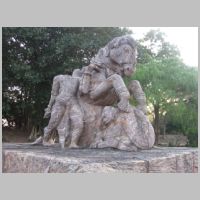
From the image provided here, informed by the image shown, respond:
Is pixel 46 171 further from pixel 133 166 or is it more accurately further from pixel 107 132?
pixel 107 132

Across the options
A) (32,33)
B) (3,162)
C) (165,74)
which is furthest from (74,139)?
(165,74)

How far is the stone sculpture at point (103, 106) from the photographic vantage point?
805cm

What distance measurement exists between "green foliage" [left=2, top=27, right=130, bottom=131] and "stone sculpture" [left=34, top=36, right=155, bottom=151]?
9.79 metres

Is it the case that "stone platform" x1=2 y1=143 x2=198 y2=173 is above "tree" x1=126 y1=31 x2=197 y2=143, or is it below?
below

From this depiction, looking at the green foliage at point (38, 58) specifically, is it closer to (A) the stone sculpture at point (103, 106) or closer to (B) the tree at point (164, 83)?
(B) the tree at point (164, 83)

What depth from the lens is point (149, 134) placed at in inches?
318

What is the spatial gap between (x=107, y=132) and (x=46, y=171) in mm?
2204

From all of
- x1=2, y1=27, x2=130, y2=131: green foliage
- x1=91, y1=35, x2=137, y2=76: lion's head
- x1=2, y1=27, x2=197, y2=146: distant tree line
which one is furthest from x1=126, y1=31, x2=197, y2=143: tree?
x1=91, y1=35, x2=137, y2=76: lion's head

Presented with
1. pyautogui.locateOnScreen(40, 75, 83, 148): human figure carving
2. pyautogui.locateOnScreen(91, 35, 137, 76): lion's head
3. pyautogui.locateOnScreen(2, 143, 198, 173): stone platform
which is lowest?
pyautogui.locateOnScreen(2, 143, 198, 173): stone platform

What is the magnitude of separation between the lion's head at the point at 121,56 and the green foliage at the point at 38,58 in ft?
32.8

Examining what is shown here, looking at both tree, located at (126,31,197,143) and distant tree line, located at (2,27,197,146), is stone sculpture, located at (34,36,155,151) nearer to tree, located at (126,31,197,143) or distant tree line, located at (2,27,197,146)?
distant tree line, located at (2,27,197,146)

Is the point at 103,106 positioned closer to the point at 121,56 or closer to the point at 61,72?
the point at 121,56

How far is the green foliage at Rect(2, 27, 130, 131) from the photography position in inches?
736

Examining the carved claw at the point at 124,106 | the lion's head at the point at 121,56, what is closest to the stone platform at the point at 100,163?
the carved claw at the point at 124,106
